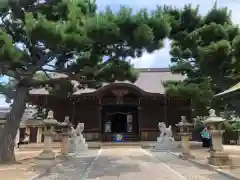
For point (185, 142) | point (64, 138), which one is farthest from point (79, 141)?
point (185, 142)

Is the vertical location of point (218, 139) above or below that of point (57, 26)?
below

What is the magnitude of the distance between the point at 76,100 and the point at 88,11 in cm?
1041

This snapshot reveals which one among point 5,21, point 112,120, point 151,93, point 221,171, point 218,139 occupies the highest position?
point 5,21

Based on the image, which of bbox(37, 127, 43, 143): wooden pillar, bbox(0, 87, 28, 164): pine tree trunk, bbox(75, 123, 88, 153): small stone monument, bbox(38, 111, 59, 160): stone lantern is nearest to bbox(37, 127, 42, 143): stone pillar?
bbox(37, 127, 43, 143): wooden pillar

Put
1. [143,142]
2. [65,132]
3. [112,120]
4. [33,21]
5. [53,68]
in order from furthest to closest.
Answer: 1. [112,120]
2. [143,142]
3. [65,132]
4. [53,68]
5. [33,21]

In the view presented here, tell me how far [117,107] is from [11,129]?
475 inches

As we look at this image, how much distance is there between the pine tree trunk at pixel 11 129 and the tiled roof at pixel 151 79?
890cm

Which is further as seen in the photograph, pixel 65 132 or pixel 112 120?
pixel 112 120

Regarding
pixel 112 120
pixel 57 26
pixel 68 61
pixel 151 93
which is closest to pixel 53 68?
A: pixel 68 61

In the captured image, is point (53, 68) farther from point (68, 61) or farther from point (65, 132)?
point (65, 132)

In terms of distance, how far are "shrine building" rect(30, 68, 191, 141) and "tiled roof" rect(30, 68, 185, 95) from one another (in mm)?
74

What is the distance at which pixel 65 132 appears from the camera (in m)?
12.7

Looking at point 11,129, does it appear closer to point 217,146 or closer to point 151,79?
point 217,146

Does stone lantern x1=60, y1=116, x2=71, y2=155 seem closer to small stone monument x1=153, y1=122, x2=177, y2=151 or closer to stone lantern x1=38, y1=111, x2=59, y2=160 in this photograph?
stone lantern x1=38, y1=111, x2=59, y2=160
